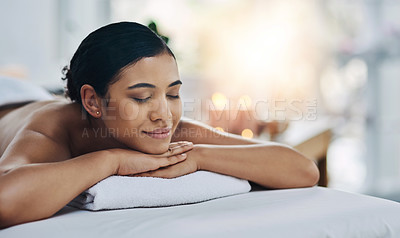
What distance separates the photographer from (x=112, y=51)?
114 cm

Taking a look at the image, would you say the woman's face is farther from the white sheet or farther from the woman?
the white sheet

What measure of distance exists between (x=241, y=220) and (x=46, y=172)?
0.43m

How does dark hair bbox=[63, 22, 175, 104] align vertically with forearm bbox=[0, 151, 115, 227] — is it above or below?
above

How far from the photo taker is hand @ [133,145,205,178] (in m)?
1.18

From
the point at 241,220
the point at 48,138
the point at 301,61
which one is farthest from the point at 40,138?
the point at 301,61

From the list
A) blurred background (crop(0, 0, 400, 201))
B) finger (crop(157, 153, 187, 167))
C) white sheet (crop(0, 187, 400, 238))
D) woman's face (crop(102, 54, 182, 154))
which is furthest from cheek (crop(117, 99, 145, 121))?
blurred background (crop(0, 0, 400, 201))

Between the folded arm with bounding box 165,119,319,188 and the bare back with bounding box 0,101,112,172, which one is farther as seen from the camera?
the folded arm with bounding box 165,119,319,188

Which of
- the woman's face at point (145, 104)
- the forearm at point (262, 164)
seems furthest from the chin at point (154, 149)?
the forearm at point (262, 164)

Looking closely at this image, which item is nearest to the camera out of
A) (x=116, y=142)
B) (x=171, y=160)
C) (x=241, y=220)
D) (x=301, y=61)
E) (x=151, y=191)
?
(x=241, y=220)

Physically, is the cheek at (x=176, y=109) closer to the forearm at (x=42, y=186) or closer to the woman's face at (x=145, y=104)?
the woman's face at (x=145, y=104)

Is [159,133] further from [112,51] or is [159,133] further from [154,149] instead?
[112,51]

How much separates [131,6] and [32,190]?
7.95 feet

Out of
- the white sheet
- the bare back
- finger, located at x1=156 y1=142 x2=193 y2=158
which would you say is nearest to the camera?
the white sheet

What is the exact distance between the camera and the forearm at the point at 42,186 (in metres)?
0.95
